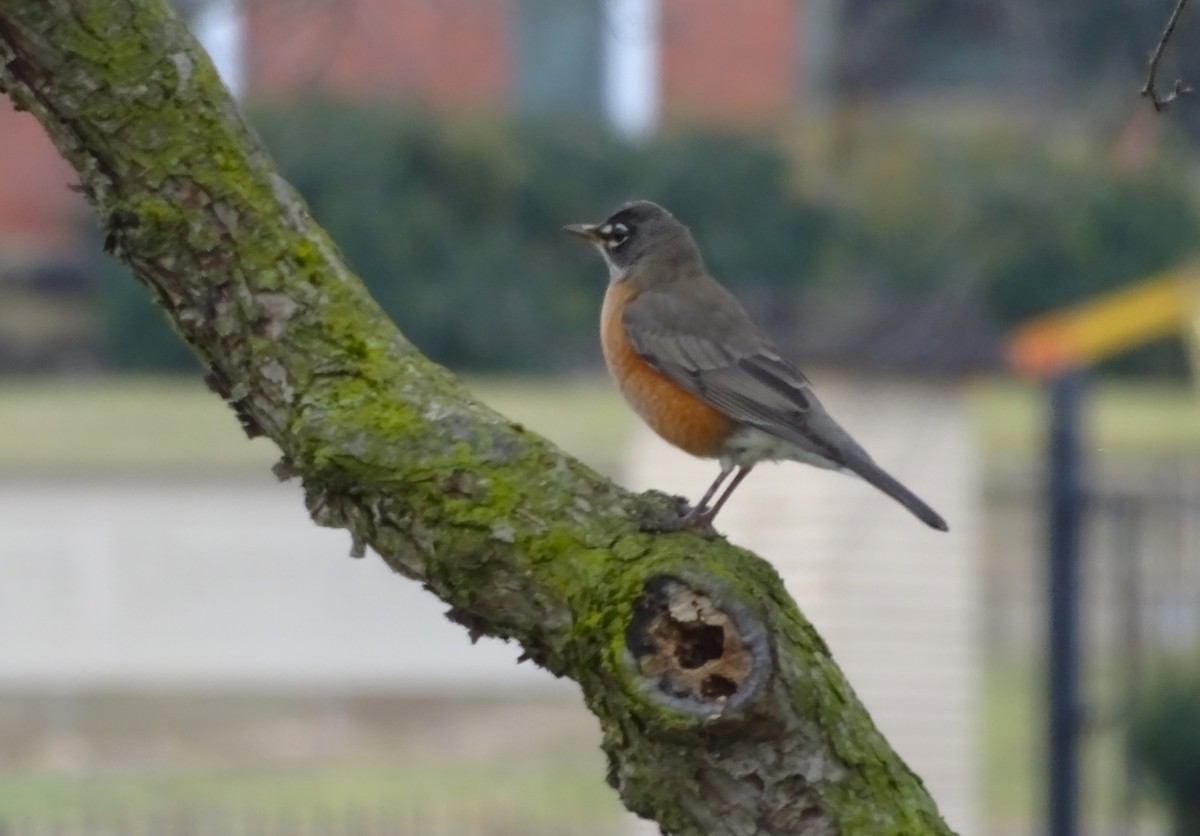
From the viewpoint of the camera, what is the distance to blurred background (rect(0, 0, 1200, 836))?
28.8ft

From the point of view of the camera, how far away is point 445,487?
129 inches

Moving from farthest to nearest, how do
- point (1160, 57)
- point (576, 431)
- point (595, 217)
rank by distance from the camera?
point (595, 217) → point (576, 431) → point (1160, 57)

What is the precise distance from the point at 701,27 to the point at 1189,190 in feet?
20.7

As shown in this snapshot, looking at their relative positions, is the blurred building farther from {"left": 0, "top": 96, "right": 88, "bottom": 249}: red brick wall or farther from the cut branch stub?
the cut branch stub

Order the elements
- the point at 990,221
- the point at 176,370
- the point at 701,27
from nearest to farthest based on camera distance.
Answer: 1. the point at 990,221
2. the point at 176,370
3. the point at 701,27

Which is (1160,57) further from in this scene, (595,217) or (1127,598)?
(595,217)

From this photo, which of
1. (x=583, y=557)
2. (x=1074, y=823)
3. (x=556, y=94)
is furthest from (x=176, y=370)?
(x=583, y=557)

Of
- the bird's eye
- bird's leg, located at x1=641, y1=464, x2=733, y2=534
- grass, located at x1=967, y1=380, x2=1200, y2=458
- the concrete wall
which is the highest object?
grass, located at x1=967, y1=380, x2=1200, y2=458

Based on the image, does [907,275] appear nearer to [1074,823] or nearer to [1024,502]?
[1024,502]

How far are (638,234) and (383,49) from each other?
9.51m

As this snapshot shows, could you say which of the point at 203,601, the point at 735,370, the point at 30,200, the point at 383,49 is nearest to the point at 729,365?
the point at 735,370

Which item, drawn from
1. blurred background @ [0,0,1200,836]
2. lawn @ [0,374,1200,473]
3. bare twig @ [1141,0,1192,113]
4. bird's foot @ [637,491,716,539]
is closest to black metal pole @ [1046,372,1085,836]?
blurred background @ [0,0,1200,836]

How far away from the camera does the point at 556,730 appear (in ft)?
44.2

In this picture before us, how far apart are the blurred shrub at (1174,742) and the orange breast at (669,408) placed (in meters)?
3.59
